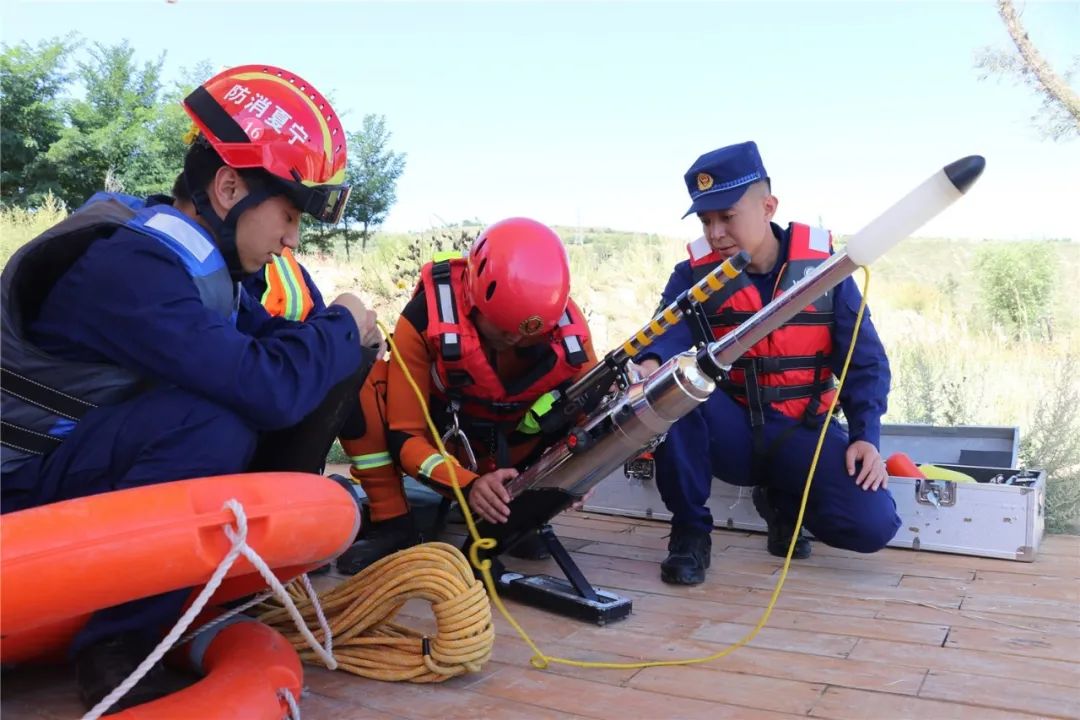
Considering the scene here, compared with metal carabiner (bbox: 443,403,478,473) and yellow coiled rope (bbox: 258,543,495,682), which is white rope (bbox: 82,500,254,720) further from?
metal carabiner (bbox: 443,403,478,473)

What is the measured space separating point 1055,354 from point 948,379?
3275 millimetres

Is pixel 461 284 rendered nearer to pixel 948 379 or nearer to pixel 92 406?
pixel 92 406

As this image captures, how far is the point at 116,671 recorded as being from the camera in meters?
1.90

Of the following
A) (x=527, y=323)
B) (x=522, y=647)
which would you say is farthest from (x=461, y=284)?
(x=522, y=647)

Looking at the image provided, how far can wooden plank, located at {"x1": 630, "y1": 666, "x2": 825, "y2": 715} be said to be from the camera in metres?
2.08

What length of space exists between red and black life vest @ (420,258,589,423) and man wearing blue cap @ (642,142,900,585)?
15.5 inches

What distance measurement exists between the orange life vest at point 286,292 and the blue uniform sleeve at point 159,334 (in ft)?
2.85

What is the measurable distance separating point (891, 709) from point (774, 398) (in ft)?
4.89

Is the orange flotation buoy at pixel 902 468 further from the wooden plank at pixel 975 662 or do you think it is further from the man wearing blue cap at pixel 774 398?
the wooden plank at pixel 975 662

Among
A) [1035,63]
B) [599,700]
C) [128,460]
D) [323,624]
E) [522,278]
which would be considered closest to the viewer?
[128,460]

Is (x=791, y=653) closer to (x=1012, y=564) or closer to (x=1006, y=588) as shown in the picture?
(x=1006, y=588)

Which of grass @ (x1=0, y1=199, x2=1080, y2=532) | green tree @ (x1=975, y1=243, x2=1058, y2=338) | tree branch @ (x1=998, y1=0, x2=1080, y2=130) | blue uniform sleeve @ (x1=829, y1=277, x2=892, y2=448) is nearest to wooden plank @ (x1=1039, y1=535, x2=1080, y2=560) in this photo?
grass @ (x1=0, y1=199, x2=1080, y2=532)

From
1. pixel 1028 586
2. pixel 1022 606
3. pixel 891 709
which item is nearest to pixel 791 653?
pixel 891 709

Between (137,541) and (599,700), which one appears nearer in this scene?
(137,541)
